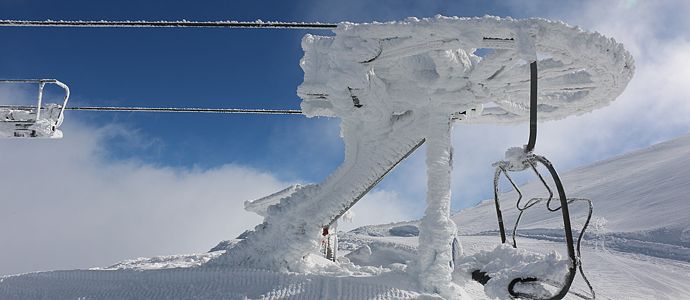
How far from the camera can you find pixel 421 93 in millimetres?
A: 7855

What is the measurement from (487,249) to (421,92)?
31.3 ft

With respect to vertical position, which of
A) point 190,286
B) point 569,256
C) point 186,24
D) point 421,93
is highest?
point 186,24

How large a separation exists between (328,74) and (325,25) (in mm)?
812

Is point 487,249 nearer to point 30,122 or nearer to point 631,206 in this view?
point 30,122

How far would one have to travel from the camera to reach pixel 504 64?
22.9 ft

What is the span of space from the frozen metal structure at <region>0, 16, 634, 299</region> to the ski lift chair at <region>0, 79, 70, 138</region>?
1931 mm

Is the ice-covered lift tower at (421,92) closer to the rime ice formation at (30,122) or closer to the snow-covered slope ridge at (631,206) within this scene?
the rime ice formation at (30,122)

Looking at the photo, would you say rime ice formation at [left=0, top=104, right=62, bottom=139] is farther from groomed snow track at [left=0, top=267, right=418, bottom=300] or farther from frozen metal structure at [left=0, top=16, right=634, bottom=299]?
groomed snow track at [left=0, top=267, right=418, bottom=300]

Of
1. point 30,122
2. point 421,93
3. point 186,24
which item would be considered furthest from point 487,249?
point 30,122

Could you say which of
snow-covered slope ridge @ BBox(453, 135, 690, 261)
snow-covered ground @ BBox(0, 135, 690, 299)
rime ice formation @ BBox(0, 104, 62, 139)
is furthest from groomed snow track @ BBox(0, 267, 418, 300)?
snow-covered slope ridge @ BBox(453, 135, 690, 261)

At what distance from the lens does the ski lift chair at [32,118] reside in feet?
30.9

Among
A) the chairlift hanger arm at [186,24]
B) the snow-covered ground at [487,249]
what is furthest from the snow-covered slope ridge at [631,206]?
the chairlift hanger arm at [186,24]

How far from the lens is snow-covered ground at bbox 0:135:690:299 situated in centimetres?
670

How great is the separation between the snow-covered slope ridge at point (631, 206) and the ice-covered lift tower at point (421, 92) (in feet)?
54.4
